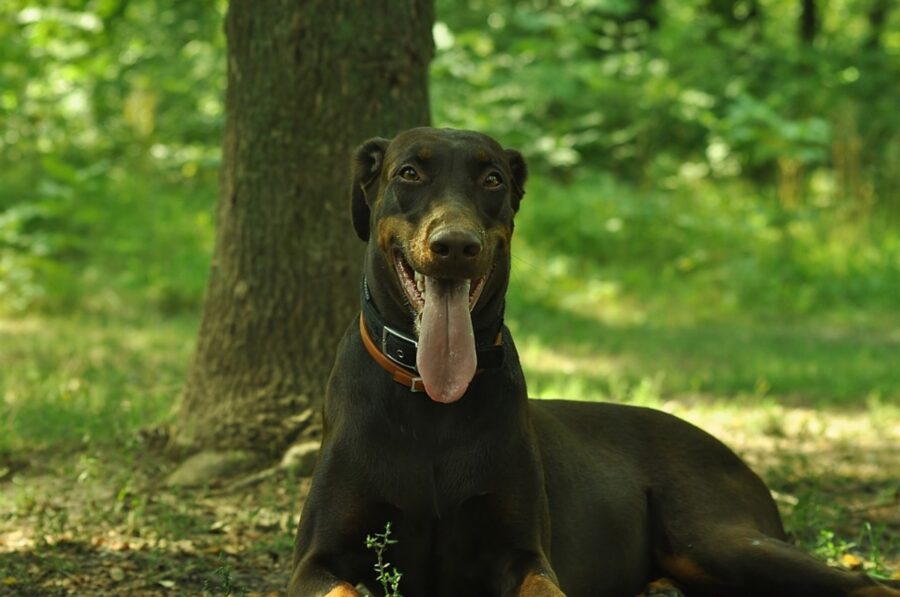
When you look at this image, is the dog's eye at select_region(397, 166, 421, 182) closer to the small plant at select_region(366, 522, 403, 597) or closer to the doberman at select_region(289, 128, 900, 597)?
the doberman at select_region(289, 128, 900, 597)

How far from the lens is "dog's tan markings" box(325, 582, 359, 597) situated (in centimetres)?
333

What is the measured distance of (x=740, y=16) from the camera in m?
19.8

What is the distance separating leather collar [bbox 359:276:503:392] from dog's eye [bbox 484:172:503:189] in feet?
1.29

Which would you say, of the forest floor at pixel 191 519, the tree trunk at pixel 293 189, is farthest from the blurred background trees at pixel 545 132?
the forest floor at pixel 191 519

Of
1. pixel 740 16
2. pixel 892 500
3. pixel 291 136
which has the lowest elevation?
pixel 892 500

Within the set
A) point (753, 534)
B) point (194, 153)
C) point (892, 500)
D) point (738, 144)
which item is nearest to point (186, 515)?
point (753, 534)

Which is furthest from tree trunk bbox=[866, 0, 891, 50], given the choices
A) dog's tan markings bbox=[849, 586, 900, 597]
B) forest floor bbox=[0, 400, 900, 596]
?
dog's tan markings bbox=[849, 586, 900, 597]

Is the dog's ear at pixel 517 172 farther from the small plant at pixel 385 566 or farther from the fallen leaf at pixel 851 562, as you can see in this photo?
the fallen leaf at pixel 851 562

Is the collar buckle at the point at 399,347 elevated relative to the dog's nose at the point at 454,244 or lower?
lower

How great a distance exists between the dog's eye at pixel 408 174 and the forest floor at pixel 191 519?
54.7 inches

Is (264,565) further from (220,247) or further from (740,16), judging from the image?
(740,16)

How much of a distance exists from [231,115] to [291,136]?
1.15ft

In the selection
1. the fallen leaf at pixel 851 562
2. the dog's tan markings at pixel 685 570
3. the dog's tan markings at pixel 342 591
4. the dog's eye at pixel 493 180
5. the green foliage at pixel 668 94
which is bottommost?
the fallen leaf at pixel 851 562

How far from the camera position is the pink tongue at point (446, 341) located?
Result: 345 cm
